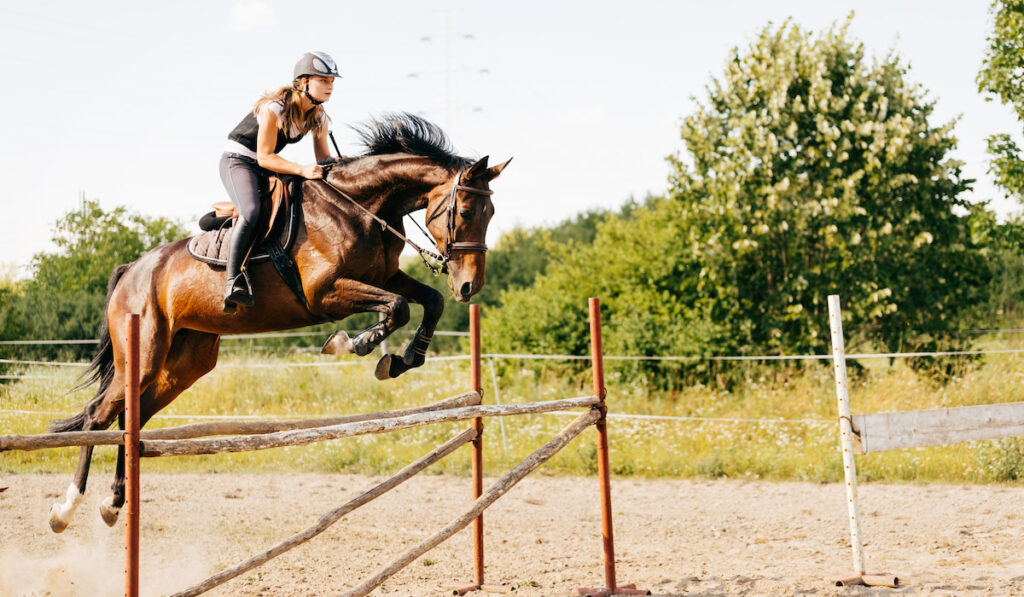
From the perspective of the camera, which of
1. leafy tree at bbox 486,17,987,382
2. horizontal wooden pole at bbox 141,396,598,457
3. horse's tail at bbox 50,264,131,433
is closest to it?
horizontal wooden pole at bbox 141,396,598,457

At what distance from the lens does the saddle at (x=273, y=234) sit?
398 centimetres

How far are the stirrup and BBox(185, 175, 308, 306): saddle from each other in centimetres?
10

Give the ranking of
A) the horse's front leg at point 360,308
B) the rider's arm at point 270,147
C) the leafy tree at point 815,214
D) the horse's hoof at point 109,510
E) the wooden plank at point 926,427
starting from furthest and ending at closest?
the leafy tree at point 815,214 → the wooden plank at point 926,427 → the horse's hoof at point 109,510 → the rider's arm at point 270,147 → the horse's front leg at point 360,308

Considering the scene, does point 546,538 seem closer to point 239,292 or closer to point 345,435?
point 345,435

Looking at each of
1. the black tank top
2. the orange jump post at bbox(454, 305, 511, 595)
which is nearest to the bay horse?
the black tank top

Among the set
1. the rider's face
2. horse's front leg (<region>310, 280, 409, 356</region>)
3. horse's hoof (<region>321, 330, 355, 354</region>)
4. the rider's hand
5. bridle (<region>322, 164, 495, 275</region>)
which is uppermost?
the rider's face

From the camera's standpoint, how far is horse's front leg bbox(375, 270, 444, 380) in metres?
3.87

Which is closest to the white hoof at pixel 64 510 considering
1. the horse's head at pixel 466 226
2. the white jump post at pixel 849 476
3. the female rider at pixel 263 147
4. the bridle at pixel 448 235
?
the female rider at pixel 263 147

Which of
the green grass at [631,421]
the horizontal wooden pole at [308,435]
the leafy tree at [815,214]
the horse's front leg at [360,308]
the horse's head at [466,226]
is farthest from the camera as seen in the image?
the leafy tree at [815,214]

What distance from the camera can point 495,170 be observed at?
4.04 m

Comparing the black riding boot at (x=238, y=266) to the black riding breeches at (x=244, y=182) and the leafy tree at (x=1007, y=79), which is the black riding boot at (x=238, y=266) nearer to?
the black riding breeches at (x=244, y=182)

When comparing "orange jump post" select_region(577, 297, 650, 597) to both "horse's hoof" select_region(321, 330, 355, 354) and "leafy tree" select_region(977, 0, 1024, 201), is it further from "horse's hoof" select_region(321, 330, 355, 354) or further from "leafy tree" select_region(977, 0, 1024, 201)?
"leafy tree" select_region(977, 0, 1024, 201)

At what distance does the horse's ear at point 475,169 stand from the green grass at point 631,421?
5394 millimetres

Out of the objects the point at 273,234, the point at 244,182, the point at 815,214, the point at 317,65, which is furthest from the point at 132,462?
the point at 815,214
